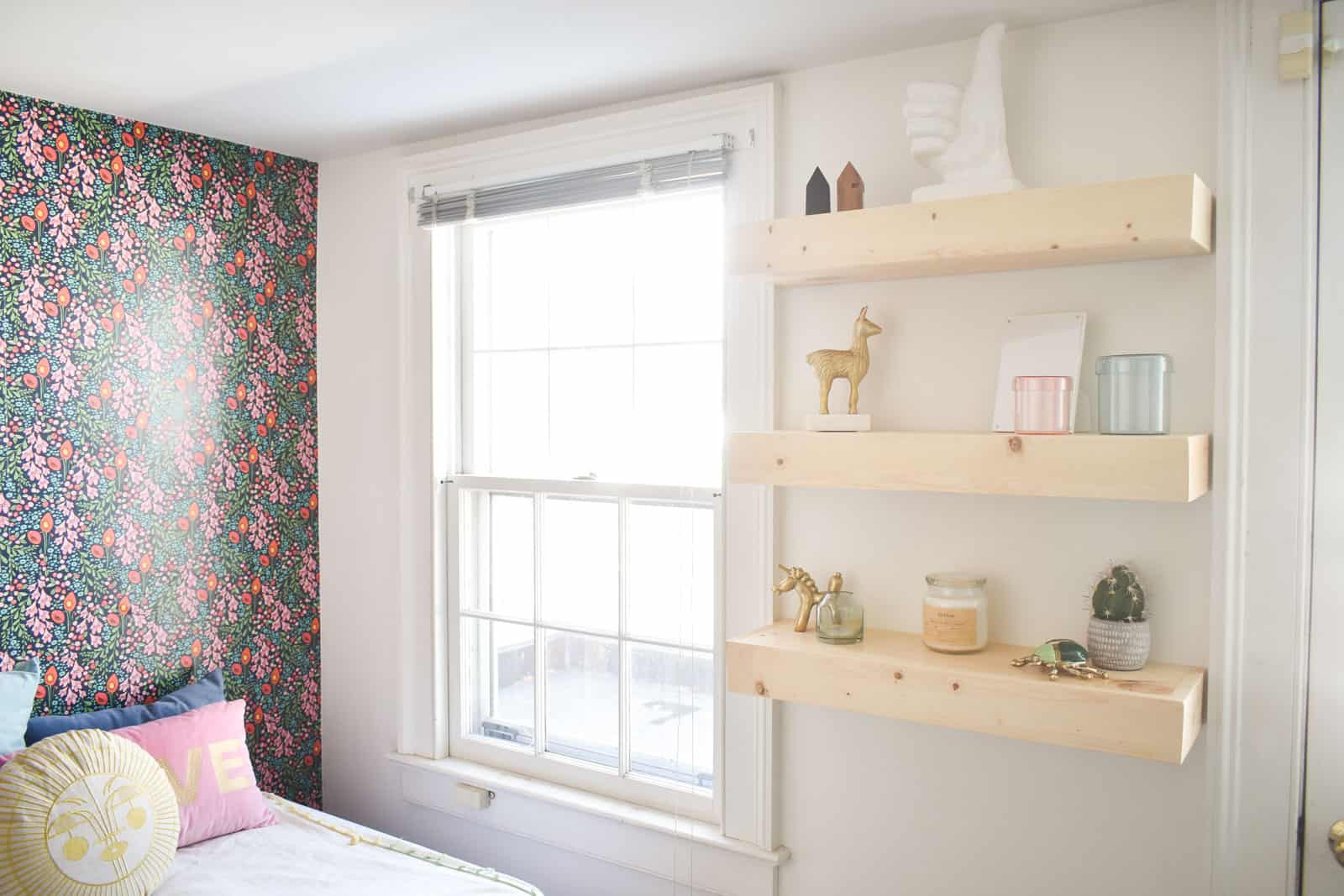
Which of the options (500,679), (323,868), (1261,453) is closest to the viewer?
(1261,453)

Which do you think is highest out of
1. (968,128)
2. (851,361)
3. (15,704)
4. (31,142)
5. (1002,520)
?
(31,142)

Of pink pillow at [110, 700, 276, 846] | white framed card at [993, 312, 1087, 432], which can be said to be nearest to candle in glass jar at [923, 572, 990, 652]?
white framed card at [993, 312, 1087, 432]

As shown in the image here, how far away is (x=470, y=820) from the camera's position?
2877 mm

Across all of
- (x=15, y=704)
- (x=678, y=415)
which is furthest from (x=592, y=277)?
(x=15, y=704)

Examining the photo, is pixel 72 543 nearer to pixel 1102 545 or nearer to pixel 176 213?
pixel 176 213

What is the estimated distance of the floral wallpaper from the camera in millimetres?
2549

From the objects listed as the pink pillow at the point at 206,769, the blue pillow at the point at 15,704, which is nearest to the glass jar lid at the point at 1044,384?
the pink pillow at the point at 206,769

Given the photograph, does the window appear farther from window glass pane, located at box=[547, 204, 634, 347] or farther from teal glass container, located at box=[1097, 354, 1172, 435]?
teal glass container, located at box=[1097, 354, 1172, 435]

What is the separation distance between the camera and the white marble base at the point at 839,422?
207cm

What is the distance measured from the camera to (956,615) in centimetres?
196

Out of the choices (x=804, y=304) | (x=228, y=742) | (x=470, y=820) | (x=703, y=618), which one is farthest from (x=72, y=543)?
(x=804, y=304)

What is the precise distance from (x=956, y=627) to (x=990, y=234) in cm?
79

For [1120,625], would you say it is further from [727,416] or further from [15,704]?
[15,704]

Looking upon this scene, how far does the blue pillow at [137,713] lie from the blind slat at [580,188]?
1.54 metres
